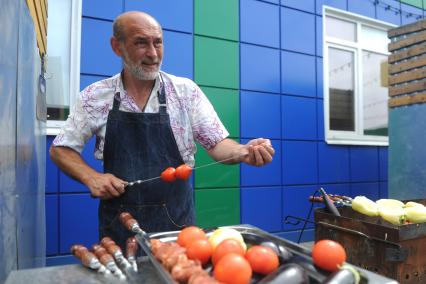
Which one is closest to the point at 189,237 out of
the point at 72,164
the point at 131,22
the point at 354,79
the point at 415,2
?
the point at 72,164

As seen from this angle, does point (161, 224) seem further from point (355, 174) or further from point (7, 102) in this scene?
point (355, 174)

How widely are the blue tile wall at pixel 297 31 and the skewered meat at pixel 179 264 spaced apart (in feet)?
14.5

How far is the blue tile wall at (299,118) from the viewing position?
4.99m

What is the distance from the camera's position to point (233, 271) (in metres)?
0.89

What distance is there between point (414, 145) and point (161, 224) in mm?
4151

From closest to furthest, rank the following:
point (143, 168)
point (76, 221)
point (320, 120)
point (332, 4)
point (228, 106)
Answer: point (143, 168)
point (76, 221)
point (228, 106)
point (320, 120)
point (332, 4)

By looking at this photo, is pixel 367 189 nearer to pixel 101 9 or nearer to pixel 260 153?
pixel 260 153

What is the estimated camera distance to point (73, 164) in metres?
1.87

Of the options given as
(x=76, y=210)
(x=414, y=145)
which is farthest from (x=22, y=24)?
(x=414, y=145)

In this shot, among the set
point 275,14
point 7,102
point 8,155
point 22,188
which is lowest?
point 22,188

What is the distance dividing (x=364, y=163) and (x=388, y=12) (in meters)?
2.75

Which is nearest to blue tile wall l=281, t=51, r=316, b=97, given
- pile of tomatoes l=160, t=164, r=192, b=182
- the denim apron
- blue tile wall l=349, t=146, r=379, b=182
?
blue tile wall l=349, t=146, r=379, b=182

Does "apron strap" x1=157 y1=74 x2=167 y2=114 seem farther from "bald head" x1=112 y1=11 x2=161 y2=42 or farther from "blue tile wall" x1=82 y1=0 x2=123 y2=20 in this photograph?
"blue tile wall" x1=82 y1=0 x2=123 y2=20

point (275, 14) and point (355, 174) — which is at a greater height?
point (275, 14)
